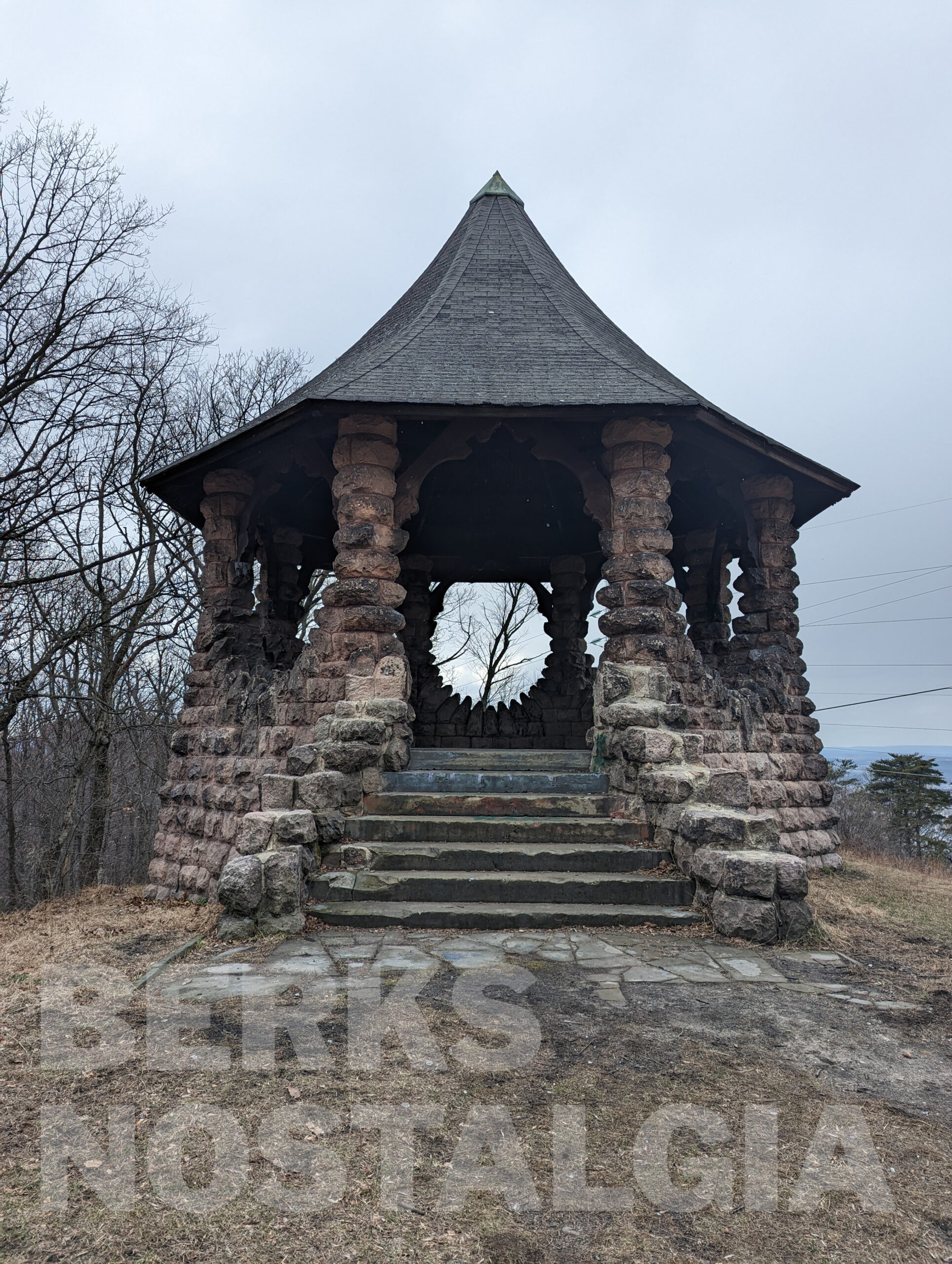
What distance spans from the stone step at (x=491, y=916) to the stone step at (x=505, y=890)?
89mm

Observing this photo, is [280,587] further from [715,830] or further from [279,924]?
[715,830]

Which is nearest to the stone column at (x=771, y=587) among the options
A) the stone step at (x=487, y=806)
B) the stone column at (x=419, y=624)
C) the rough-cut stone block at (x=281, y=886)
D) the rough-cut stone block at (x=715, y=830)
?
the stone step at (x=487, y=806)

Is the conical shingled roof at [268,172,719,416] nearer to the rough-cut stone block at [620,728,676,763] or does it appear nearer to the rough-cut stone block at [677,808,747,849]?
the rough-cut stone block at [620,728,676,763]

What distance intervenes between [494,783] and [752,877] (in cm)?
240

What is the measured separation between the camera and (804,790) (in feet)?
30.5

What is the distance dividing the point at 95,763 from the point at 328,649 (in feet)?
30.1

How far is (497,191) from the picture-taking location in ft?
41.9

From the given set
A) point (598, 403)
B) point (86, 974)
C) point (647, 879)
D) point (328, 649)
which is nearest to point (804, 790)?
point (647, 879)

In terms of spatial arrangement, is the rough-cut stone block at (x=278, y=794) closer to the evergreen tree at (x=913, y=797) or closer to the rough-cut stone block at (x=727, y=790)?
the rough-cut stone block at (x=727, y=790)

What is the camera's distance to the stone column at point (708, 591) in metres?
12.3

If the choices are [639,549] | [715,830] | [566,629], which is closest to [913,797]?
[566,629]

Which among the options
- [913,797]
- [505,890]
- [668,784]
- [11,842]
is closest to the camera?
[505,890]

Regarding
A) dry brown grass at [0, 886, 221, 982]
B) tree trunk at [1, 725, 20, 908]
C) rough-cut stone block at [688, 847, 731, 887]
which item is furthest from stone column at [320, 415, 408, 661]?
tree trunk at [1, 725, 20, 908]

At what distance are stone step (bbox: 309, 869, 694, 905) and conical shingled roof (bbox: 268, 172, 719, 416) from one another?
415 centimetres
